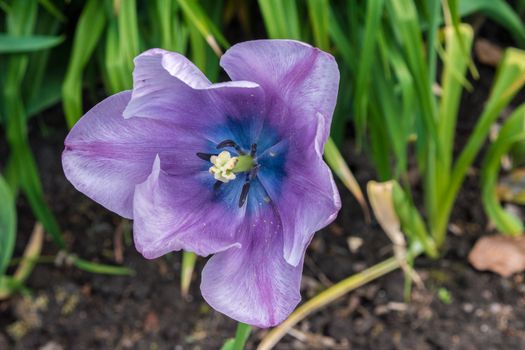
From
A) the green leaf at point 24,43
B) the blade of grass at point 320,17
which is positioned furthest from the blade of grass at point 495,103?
the green leaf at point 24,43

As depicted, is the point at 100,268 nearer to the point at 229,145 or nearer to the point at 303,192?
the point at 229,145

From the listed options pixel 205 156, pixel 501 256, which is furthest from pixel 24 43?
pixel 501 256

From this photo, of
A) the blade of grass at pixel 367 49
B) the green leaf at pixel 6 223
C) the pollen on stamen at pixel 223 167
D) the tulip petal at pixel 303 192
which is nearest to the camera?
the tulip petal at pixel 303 192

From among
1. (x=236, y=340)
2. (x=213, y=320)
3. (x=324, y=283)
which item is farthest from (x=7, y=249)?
(x=236, y=340)

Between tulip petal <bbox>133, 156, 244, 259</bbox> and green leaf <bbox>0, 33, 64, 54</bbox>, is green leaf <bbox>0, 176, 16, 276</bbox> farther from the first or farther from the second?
tulip petal <bbox>133, 156, 244, 259</bbox>

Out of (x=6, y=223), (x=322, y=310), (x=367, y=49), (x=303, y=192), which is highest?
(x=303, y=192)

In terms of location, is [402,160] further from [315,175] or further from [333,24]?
[315,175]

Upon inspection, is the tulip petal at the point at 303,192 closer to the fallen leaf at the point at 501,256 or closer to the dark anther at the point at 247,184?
the dark anther at the point at 247,184

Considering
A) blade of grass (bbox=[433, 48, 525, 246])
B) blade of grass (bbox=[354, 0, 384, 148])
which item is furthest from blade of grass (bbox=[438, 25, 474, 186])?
blade of grass (bbox=[354, 0, 384, 148])
